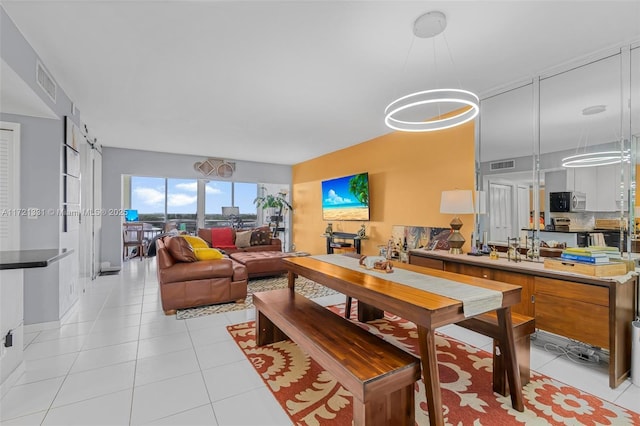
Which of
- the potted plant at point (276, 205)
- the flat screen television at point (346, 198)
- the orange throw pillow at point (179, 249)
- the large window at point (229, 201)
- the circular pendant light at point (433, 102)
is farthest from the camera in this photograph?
the large window at point (229, 201)

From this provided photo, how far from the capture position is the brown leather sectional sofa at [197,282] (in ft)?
11.6

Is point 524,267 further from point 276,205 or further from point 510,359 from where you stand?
point 276,205

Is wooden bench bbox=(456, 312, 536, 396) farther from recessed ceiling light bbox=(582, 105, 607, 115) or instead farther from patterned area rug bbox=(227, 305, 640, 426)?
recessed ceiling light bbox=(582, 105, 607, 115)

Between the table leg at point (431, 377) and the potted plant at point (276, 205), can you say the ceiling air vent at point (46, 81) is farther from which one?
the potted plant at point (276, 205)

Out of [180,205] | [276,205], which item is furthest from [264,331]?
[180,205]

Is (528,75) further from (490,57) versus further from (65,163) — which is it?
(65,163)

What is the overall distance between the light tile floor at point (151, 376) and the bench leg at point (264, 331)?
0.80 ft

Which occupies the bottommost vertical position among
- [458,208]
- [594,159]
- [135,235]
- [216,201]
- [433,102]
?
[135,235]

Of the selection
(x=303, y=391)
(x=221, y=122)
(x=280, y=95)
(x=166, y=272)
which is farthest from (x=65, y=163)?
(x=303, y=391)

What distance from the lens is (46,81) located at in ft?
9.30

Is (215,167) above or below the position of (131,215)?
above

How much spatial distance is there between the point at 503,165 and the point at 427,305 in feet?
8.79

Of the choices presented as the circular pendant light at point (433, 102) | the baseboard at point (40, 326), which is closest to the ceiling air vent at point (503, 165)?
the circular pendant light at point (433, 102)

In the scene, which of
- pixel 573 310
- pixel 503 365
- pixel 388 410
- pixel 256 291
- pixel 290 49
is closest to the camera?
pixel 388 410
